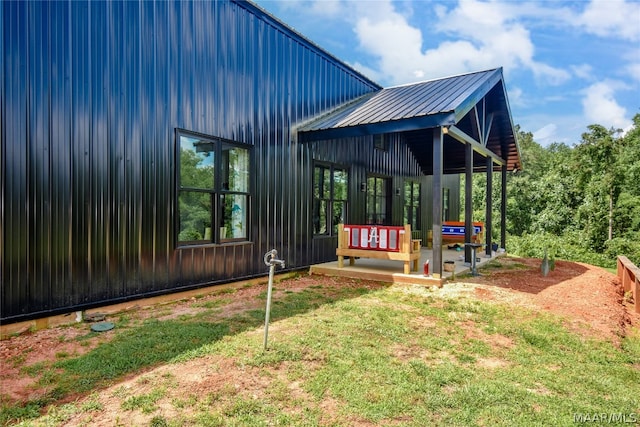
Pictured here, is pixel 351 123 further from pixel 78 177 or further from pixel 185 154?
pixel 78 177

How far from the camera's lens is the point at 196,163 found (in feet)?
18.7

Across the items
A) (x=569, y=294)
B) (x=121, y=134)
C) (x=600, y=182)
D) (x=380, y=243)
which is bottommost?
(x=569, y=294)

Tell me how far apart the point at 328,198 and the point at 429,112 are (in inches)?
123

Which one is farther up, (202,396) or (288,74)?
(288,74)

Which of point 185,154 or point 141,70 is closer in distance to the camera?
point 141,70

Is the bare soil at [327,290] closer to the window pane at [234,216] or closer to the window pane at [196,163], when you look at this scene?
the window pane at [234,216]

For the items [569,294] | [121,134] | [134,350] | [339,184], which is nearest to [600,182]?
[569,294]

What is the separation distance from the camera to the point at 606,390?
2820 millimetres

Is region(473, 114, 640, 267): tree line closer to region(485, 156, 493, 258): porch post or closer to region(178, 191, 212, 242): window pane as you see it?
region(485, 156, 493, 258): porch post

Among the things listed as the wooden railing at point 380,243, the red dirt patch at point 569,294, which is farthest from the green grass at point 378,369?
the wooden railing at point 380,243

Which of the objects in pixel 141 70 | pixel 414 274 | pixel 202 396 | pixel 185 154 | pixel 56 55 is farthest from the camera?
pixel 414 274

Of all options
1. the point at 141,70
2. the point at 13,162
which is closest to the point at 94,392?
the point at 13,162

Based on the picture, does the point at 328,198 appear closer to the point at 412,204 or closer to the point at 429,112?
the point at 429,112

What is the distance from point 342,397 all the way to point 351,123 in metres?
5.60
